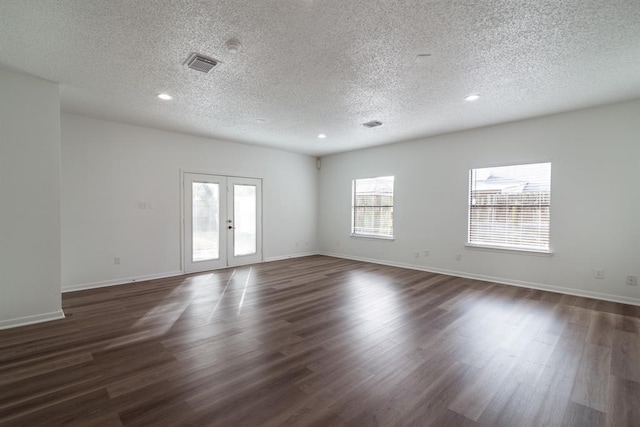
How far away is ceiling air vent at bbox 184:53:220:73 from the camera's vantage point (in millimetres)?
2882

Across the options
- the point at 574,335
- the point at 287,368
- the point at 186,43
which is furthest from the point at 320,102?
the point at 574,335

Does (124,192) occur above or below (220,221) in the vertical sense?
above

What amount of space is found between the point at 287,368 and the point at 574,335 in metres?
3.08

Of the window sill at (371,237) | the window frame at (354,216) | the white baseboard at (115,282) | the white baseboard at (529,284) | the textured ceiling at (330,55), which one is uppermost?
the textured ceiling at (330,55)

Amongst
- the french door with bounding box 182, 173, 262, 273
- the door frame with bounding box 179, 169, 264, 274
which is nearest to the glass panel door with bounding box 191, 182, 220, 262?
the french door with bounding box 182, 173, 262, 273

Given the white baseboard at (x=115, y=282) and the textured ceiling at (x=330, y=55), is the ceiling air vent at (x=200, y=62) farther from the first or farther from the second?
the white baseboard at (x=115, y=282)

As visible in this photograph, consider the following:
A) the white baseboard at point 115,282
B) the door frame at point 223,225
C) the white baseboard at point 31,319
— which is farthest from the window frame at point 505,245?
the white baseboard at point 31,319

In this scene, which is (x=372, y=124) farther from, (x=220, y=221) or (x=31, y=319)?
(x=31, y=319)

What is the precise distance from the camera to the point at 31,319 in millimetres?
3375

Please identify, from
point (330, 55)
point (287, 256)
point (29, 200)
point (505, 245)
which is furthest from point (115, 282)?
point (505, 245)

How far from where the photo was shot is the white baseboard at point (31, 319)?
3242mm

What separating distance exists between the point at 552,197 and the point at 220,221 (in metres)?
6.33

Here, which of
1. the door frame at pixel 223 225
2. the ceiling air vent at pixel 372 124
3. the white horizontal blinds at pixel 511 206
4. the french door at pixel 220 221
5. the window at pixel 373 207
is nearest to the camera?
the white horizontal blinds at pixel 511 206

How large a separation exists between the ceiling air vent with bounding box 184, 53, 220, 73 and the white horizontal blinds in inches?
194
